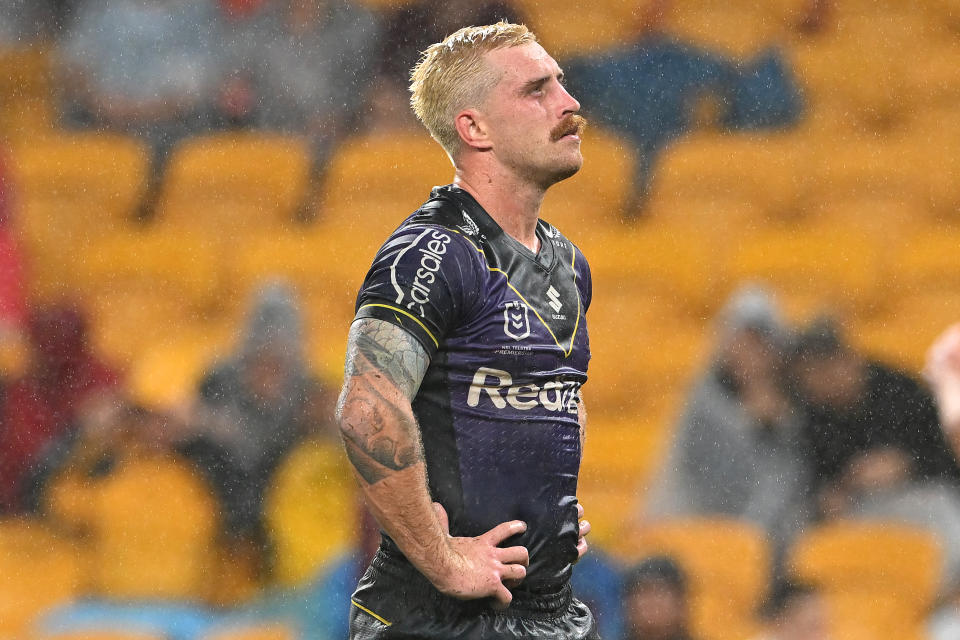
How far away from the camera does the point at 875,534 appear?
13.6 ft

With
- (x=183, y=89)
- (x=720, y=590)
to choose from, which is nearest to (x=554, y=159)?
(x=720, y=590)

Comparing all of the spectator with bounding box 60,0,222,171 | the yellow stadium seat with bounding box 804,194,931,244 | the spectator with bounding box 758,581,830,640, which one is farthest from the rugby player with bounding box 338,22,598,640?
the spectator with bounding box 60,0,222,171

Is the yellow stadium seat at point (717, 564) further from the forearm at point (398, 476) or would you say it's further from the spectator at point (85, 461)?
the forearm at point (398, 476)

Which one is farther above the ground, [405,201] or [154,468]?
[405,201]

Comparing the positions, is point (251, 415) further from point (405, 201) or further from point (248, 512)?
point (405, 201)

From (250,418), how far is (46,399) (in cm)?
88

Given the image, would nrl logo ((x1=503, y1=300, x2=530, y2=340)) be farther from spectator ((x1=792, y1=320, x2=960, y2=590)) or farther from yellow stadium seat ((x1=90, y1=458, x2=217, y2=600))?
yellow stadium seat ((x1=90, y1=458, x2=217, y2=600))

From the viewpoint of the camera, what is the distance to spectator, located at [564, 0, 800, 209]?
199 inches

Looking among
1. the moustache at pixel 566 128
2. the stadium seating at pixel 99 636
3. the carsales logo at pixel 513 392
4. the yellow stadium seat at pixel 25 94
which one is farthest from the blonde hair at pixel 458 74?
the yellow stadium seat at pixel 25 94

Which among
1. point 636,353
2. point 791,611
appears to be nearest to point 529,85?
point 791,611

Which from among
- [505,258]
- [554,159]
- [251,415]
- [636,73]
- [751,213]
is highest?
[636,73]

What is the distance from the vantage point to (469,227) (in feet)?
6.38

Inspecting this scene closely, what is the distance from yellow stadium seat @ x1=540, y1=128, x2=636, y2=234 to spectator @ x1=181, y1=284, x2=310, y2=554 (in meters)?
1.17

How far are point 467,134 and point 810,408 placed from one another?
2660 millimetres
